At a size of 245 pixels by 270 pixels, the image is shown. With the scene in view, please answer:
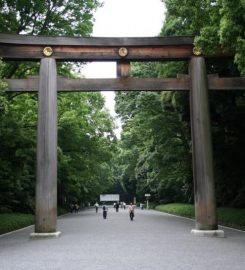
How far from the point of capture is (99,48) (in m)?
18.1

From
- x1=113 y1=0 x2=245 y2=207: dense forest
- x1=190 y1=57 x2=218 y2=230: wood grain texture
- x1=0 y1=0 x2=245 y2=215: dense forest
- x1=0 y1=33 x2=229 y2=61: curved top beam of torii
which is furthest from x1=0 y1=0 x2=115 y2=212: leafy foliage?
x1=190 y1=57 x2=218 y2=230: wood grain texture

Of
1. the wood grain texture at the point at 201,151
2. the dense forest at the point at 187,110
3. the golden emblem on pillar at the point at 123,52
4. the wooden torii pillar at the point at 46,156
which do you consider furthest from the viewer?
the golden emblem on pillar at the point at 123,52

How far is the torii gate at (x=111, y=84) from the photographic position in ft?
54.3

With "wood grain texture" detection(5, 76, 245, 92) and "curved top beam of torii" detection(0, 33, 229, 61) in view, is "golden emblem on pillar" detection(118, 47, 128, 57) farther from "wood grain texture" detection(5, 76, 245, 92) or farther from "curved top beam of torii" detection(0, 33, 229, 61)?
"wood grain texture" detection(5, 76, 245, 92)

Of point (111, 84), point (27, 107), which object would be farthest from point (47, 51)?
point (27, 107)

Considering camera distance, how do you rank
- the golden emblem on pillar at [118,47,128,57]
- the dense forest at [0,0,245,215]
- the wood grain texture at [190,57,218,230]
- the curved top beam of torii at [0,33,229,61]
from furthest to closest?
1. the golden emblem on pillar at [118,47,128,57]
2. the curved top beam of torii at [0,33,229,61]
3. the wood grain texture at [190,57,218,230]
4. the dense forest at [0,0,245,215]

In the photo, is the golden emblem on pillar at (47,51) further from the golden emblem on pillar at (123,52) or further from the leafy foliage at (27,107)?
the golden emblem on pillar at (123,52)

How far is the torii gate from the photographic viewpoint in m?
16.6

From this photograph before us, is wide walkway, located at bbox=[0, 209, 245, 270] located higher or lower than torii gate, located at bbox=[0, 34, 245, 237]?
lower

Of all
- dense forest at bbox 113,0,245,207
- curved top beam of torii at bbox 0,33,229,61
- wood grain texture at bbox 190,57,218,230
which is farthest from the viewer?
curved top beam of torii at bbox 0,33,229,61

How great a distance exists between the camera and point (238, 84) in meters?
17.7

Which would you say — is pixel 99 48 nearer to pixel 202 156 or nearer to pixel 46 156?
pixel 46 156

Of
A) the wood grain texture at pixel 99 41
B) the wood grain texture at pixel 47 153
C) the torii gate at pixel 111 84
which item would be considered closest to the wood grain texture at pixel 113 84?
the torii gate at pixel 111 84

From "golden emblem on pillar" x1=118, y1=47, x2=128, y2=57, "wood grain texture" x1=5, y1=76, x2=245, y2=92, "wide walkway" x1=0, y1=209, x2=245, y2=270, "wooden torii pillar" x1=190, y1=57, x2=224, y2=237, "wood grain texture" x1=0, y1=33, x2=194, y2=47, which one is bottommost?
"wide walkway" x1=0, y1=209, x2=245, y2=270
